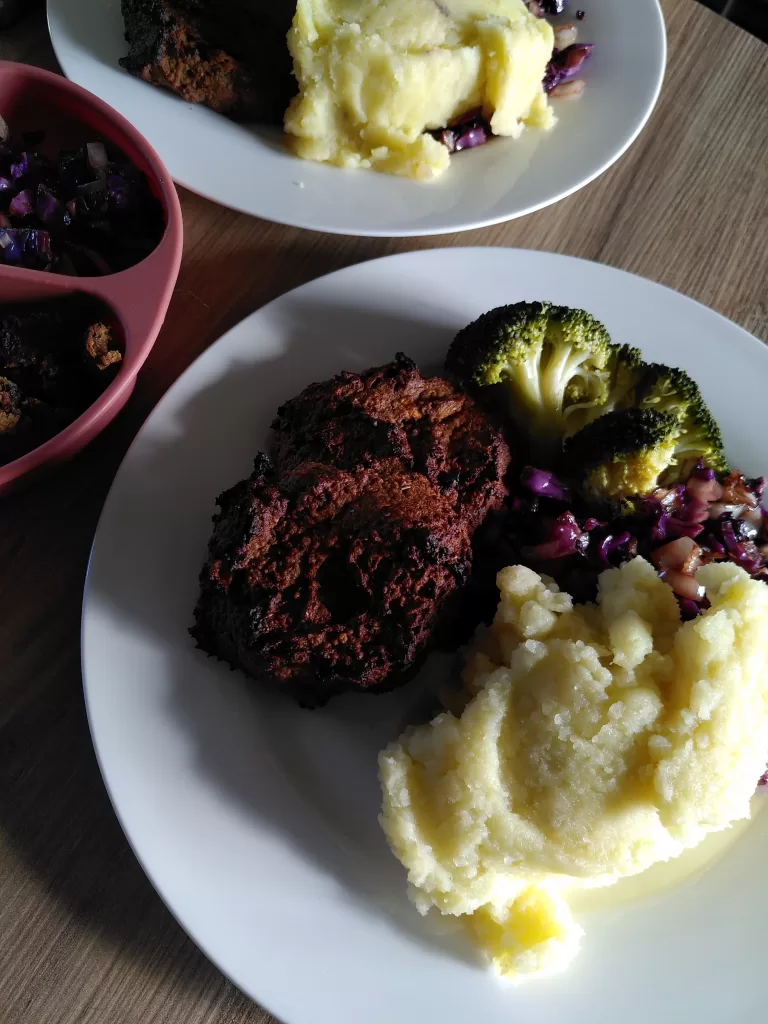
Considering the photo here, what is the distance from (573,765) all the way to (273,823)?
2.48ft

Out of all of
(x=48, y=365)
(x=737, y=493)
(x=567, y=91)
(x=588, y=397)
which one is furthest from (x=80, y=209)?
(x=737, y=493)

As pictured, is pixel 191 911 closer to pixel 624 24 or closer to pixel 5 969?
pixel 5 969

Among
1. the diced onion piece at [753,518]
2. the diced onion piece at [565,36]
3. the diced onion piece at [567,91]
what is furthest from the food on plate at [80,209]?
the diced onion piece at [753,518]

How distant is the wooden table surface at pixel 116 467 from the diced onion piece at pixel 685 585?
0.64 metres

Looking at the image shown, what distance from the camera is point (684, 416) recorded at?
2229 mm

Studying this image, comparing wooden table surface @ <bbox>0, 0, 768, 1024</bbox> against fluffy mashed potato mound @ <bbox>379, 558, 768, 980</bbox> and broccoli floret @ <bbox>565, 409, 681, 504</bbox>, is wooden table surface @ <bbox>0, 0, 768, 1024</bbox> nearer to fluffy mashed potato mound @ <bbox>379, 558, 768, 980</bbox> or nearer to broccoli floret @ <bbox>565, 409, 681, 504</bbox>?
broccoli floret @ <bbox>565, 409, 681, 504</bbox>

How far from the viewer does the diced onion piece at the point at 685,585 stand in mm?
2004

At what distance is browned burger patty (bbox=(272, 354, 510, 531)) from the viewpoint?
205cm

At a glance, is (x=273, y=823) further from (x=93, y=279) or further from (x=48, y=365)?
(x=93, y=279)

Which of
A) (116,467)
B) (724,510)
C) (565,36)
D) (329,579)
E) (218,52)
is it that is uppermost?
(565,36)

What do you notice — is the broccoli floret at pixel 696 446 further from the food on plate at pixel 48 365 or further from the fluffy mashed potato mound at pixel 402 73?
the food on plate at pixel 48 365

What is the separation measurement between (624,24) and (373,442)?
1964 mm

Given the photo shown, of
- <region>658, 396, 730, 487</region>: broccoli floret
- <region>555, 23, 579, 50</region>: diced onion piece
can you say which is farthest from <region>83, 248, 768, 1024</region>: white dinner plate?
<region>555, 23, 579, 50</region>: diced onion piece

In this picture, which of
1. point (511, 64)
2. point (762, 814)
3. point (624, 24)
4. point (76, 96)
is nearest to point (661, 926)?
point (762, 814)
